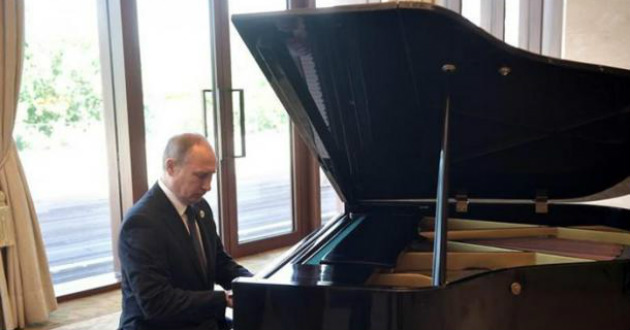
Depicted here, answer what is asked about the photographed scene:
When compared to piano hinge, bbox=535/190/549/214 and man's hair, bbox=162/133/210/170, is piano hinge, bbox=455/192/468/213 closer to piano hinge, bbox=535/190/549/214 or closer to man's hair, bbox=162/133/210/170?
piano hinge, bbox=535/190/549/214

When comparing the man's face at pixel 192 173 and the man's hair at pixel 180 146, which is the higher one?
the man's hair at pixel 180 146

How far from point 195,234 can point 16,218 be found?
1658mm

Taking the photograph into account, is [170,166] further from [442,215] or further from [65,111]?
[65,111]

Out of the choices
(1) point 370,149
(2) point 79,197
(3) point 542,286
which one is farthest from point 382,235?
(2) point 79,197

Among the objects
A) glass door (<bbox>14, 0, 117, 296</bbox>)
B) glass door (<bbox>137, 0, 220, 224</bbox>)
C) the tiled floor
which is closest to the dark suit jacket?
the tiled floor

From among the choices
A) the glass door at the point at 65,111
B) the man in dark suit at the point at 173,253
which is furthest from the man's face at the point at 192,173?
the glass door at the point at 65,111

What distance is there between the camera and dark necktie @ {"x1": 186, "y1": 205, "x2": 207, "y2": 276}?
1.93 meters

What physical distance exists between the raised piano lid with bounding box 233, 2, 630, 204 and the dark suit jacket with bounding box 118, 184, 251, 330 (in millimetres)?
502

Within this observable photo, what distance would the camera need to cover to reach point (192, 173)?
6.18 feet

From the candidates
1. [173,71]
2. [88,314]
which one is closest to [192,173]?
[88,314]

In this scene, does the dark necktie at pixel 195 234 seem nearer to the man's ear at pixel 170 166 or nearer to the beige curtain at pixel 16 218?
the man's ear at pixel 170 166

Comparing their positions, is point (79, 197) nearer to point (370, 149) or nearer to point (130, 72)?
point (130, 72)

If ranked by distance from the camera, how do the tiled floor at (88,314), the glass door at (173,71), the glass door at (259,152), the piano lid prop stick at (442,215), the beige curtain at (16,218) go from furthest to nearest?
the glass door at (259,152)
the glass door at (173,71)
the tiled floor at (88,314)
the beige curtain at (16,218)
the piano lid prop stick at (442,215)

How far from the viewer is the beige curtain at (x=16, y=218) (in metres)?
3.07
